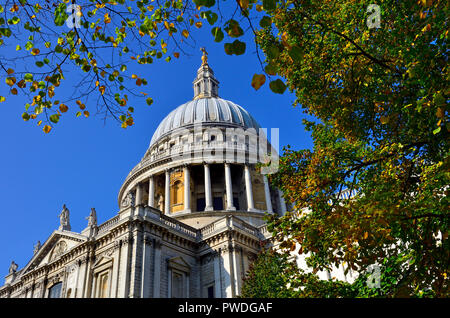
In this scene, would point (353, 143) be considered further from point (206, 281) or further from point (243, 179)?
point (243, 179)

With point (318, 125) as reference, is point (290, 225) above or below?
below

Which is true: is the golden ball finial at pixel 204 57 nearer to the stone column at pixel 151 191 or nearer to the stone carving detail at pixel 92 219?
the stone column at pixel 151 191

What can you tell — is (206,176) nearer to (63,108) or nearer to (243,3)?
(63,108)

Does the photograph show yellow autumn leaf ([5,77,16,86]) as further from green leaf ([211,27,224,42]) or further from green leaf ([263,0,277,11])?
green leaf ([263,0,277,11])

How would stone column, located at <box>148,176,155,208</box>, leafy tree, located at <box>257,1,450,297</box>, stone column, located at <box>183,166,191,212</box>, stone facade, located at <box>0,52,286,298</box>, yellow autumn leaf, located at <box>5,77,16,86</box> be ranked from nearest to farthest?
leafy tree, located at <box>257,1,450,297</box>
yellow autumn leaf, located at <box>5,77,16,86</box>
stone facade, located at <box>0,52,286,298</box>
stone column, located at <box>183,166,191,212</box>
stone column, located at <box>148,176,155,208</box>

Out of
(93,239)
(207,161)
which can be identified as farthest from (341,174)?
(207,161)

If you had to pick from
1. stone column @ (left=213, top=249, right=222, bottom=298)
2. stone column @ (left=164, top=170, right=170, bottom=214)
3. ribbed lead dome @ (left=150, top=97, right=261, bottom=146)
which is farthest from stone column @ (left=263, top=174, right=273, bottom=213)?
stone column @ (left=213, top=249, right=222, bottom=298)

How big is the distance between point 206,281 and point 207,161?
16.1 meters

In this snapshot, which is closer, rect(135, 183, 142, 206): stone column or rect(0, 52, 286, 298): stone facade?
rect(0, 52, 286, 298): stone facade

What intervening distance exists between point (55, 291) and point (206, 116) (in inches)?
1103

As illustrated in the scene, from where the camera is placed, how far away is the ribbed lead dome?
52438 millimetres

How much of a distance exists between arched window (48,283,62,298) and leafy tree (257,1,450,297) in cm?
2362
